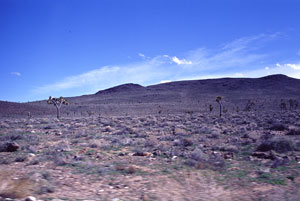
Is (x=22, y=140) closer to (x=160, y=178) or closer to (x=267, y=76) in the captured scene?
(x=160, y=178)

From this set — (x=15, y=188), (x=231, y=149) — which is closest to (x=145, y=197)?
(x=15, y=188)

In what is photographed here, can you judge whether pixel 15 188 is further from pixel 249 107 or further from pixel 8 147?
pixel 249 107

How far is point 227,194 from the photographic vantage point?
6633 mm

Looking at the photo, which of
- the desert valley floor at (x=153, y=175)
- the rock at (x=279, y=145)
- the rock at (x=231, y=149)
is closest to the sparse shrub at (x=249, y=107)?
the desert valley floor at (x=153, y=175)

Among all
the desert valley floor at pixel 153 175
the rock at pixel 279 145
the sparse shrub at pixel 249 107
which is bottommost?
the desert valley floor at pixel 153 175

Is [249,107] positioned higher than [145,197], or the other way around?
[249,107]

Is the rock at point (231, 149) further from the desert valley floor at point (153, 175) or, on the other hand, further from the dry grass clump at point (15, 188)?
the dry grass clump at point (15, 188)

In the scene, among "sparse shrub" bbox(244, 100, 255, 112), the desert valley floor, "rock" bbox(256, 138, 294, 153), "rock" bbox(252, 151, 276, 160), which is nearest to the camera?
the desert valley floor

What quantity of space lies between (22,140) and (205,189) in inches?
571

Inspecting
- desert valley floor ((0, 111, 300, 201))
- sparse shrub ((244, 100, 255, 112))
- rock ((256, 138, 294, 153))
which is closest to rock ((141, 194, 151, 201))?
desert valley floor ((0, 111, 300, 201))

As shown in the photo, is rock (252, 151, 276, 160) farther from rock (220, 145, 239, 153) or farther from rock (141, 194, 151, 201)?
rock (141, 194, 151, 201)

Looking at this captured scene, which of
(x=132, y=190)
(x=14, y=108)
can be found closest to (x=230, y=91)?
(x=14, y=108)

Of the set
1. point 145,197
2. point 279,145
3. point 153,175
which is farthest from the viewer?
point 279,145

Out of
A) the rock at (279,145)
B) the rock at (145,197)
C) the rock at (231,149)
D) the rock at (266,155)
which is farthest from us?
the rock at (231,149)
